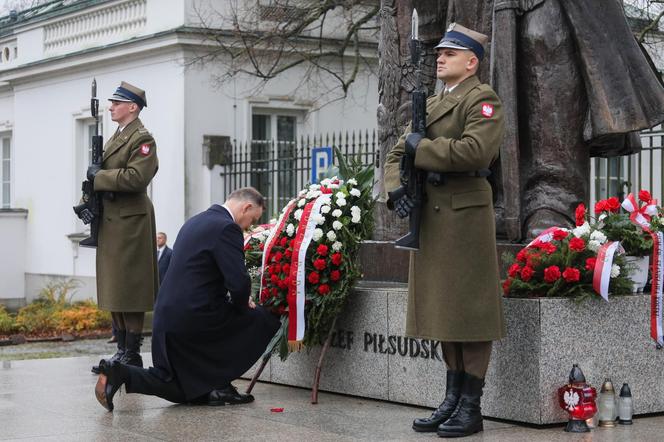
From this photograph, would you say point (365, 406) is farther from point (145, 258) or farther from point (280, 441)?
point (145, 258)

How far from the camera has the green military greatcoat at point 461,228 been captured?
7.16 meters

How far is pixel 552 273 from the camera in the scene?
302 inches

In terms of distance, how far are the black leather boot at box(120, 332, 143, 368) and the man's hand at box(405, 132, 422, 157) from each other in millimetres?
3401

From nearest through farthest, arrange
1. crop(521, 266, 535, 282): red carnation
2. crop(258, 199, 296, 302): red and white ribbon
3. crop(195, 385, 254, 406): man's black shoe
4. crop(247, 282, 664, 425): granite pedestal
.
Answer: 1. crop(247, 282, 664, 425): granite pedestal
2. crop(521, 266, 535, 282): red carnation
3. crop(195, 385, 254, 406): man's black shoe
4. crop(258, 199, 296, 302): red and white ribbon

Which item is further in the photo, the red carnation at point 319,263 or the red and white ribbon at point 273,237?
the red and white ribbon at point 273,237

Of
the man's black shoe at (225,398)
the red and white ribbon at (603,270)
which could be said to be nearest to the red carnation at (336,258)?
the man's black shoe at (225,398)

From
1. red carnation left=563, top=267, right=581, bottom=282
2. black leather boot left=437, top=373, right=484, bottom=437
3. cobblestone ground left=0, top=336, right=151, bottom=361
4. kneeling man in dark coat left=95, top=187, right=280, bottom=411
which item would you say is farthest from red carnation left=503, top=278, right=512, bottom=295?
cobblestone ground left=0, top=336, right=151, bottom=361

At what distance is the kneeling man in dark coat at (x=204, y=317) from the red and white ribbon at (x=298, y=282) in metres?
0.23

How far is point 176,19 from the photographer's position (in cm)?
2198

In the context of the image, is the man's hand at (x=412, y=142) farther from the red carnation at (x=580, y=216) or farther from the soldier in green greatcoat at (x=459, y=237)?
the red carnation at (x=580, y=216)

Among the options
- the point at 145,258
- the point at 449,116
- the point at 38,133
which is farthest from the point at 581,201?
the point at 38,133

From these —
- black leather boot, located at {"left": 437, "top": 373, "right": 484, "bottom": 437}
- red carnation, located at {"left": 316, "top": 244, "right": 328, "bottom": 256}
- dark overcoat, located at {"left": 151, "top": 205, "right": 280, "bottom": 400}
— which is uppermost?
red carnation, located at {"left": 316, "top": 244, "right": 328, "bottom": 256}

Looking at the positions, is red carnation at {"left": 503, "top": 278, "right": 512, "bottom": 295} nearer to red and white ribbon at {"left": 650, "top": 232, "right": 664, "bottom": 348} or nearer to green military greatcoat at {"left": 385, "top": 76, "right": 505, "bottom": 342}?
green military greatcoat at {"left": 385, "top": 76, "right": 505, "bottom": 342}

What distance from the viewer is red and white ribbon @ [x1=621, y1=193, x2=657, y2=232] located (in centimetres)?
820
